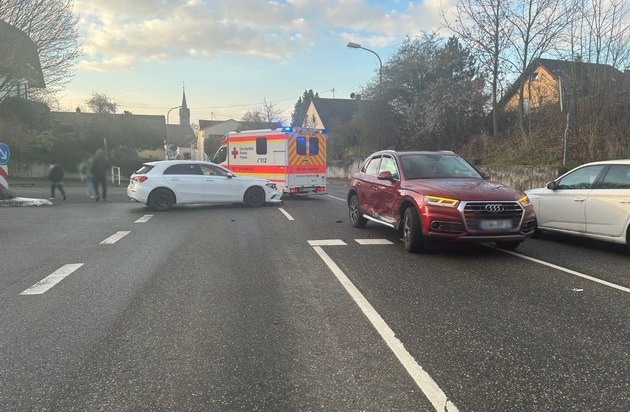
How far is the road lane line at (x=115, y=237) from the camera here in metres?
8.94

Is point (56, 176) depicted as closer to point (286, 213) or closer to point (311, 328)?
point (311, 328)

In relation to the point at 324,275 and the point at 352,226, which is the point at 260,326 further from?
the point at 352,226

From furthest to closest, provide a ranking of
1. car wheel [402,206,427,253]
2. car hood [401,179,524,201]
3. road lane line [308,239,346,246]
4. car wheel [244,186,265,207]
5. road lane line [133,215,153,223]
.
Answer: car wheel [244,186,265,207], road lane line [133,215,153,223], road lane line [308,239,346,246], car wheel [402,206,427,253], car hood [401,179,524,201]

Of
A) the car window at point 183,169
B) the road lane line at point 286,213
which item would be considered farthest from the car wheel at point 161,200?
the road lane line at point 286,213

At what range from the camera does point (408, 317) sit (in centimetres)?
464

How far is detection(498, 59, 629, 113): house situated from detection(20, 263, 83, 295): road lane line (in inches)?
488

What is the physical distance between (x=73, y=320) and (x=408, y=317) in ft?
10.7

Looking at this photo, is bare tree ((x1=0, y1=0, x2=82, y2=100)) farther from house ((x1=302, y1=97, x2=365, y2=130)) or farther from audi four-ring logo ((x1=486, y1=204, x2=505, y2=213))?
house ((x1=302, y1=97, x2=365, y2=130))

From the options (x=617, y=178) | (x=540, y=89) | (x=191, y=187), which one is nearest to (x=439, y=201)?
(x=617, y=178)

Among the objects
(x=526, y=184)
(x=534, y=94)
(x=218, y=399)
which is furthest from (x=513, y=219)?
(x=534, y=94)

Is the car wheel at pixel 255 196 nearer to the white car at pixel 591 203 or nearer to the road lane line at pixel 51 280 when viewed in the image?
the road lane line at pixel 51 280

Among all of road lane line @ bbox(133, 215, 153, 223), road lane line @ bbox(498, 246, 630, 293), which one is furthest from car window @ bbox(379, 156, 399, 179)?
road lane line @ bbox(133, 215, 153, 223)

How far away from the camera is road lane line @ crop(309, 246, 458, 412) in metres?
3.05

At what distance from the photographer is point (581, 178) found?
8.26m
